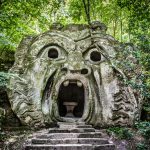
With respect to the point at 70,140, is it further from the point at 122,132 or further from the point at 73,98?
the point at 73,98

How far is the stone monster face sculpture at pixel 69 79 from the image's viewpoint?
8188 millimetres

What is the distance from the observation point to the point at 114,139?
24.5 ft

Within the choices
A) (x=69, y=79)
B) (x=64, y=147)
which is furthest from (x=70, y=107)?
(x=64, y=147)

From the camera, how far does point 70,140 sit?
6.75m

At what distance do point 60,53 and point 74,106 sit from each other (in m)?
1.80

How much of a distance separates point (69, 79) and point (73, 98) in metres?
1.27

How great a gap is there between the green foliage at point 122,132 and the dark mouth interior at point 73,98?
1.77m

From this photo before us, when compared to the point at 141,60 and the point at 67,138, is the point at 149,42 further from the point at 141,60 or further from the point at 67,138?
the point at 67,138

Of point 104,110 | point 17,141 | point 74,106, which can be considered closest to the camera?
point 17,141

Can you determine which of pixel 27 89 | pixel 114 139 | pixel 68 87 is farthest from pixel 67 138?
pixel 68 87

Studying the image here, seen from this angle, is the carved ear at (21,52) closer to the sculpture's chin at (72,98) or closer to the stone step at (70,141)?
the sculpture's chin at (72,98)

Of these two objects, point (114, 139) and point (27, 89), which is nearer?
point (114, 139)

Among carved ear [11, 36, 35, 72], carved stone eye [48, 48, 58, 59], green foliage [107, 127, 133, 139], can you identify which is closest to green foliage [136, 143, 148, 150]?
green foliage [107, 127, 133, 139]

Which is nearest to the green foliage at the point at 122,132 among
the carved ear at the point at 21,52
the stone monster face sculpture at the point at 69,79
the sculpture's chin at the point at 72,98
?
the stone monster face sculpture at the point at 69,79
